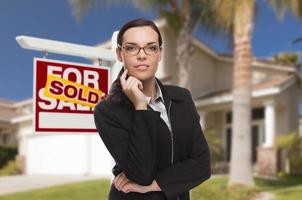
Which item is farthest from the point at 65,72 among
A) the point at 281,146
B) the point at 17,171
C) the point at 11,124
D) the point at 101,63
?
the point at 11,124

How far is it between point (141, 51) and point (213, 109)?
70.2ft

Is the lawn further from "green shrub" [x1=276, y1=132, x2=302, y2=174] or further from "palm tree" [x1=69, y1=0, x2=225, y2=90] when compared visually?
"palm tree" [x1=69, y1=0, x2=225, y2=90]

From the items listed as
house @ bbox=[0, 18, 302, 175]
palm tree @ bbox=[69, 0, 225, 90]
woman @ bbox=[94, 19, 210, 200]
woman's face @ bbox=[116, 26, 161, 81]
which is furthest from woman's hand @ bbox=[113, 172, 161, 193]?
house @ bbox=[0, 18, 302, 175]

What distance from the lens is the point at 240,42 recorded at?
13875 millimetres

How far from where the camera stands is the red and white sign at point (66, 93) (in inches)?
122

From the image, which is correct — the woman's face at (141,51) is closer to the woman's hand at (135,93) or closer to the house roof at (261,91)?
the woman's hand at (135,93)

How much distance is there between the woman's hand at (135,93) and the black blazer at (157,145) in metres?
0.03

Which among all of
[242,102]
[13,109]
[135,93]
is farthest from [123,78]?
[13,109]

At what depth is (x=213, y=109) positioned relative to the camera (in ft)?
76.0

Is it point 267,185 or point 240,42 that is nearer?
point 240,42

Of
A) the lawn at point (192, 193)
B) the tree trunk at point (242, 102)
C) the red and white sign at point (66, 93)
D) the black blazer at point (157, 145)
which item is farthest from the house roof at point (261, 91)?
the black blazer at point (157, 145)

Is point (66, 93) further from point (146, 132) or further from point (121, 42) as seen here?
point (146, 132)

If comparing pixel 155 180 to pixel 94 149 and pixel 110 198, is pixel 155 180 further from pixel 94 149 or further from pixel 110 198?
pixel 94 149

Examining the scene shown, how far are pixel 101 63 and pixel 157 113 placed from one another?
1.46 metres
